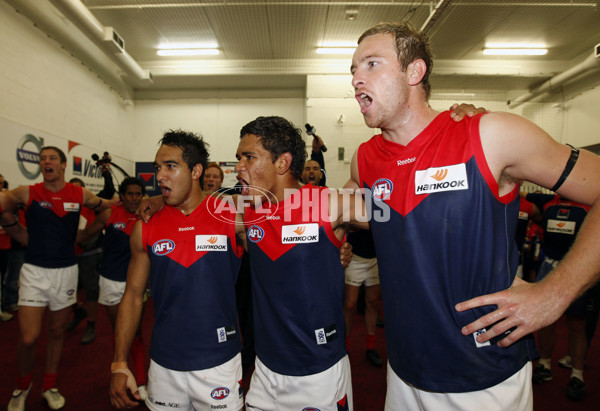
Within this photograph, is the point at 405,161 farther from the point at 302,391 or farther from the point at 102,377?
the point at 102,377

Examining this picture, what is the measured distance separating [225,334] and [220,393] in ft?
0.99

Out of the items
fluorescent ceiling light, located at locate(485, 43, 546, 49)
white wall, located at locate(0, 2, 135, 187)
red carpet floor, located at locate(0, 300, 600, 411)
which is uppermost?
fluorescent ceiling light, located at locate(485, 43, 546, 49)

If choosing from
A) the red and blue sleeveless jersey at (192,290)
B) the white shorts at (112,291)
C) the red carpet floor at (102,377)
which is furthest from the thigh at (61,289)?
the red and blue sleeveless jersey at (192,290)

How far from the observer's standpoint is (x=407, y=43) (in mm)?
1436

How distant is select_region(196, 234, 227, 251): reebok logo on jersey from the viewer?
6.59 ft

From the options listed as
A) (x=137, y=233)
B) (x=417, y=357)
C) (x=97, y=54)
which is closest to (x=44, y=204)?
(x=137, y=233)

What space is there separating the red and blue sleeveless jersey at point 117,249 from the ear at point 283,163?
2.54m

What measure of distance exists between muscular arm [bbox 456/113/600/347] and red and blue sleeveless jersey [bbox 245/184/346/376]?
0.78 meters

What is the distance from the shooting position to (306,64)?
10.2 m

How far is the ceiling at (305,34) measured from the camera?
760cm

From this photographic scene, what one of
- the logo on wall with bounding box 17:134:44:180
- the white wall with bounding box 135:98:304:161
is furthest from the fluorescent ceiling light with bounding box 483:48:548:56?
the logo on wall with bounding box 17:134:44:180

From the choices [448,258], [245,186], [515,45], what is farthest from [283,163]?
[515,45]

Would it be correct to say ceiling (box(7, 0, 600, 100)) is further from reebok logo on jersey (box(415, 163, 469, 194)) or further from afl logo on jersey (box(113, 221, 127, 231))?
reebok logo on jersey (box(415, 163, 469, 194))
